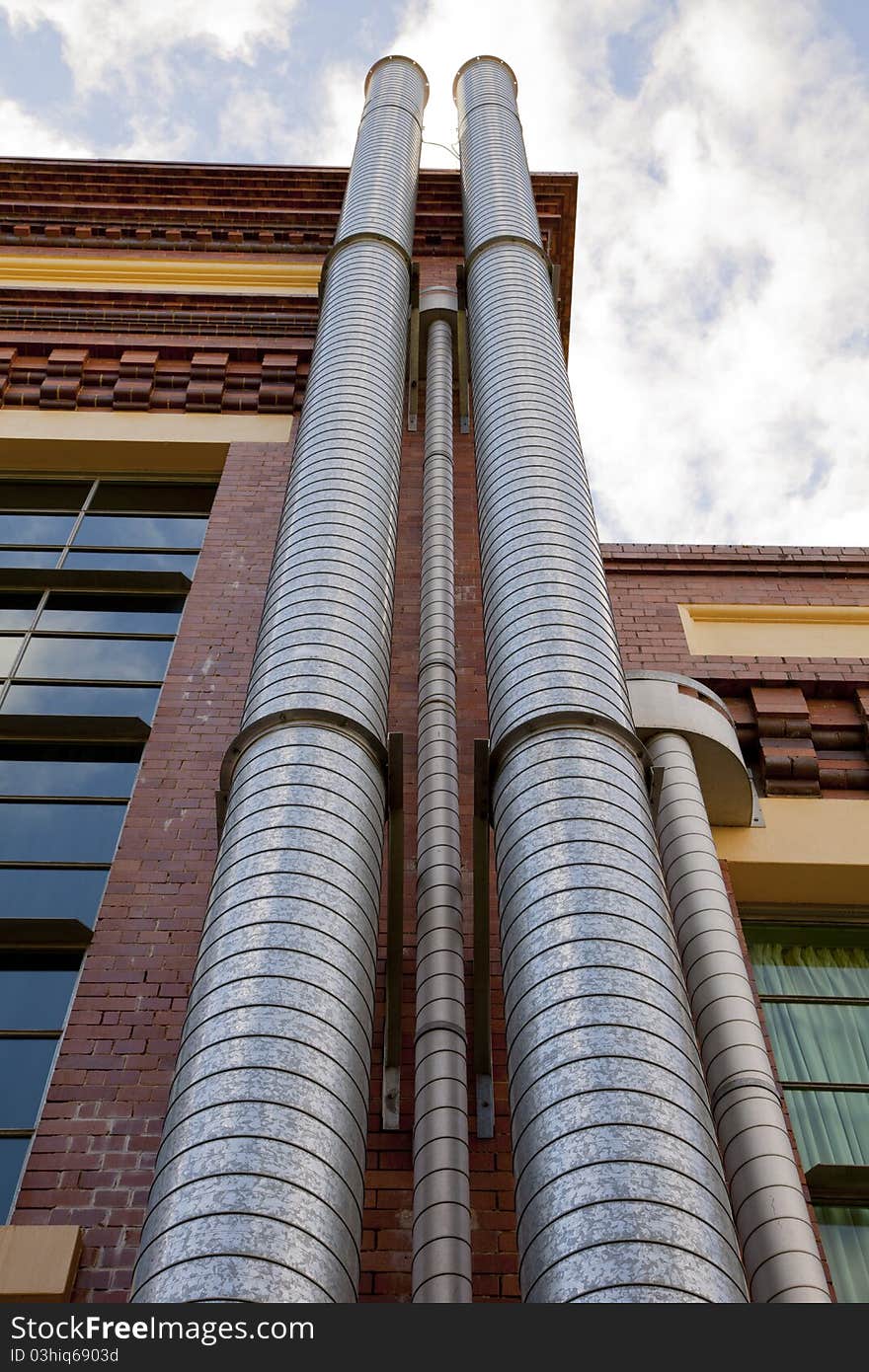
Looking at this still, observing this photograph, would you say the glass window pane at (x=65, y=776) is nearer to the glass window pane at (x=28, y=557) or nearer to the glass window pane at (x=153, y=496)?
the glass window pane at (x=28, y=557)

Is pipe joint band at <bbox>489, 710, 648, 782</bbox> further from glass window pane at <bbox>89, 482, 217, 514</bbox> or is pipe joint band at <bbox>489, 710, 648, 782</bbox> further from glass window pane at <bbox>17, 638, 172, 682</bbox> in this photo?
glass window pane at <bbox>89, 482, 217, 514</bbox>

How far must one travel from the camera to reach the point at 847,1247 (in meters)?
5.02

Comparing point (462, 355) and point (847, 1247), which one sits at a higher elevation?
point (462, 355)

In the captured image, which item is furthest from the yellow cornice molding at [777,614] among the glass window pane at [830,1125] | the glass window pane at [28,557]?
the glass window pane at [28,557]

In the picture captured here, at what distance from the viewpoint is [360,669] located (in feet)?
15.7

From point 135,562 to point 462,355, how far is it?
2.84 meters

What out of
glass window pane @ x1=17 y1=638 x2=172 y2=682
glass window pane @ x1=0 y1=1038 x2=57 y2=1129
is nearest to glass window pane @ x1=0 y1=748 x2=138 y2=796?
glass window pane @ x1=17 y1=638 x2=172 y2=682

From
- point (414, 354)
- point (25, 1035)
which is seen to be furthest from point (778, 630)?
point (25, 1035)

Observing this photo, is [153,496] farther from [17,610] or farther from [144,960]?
[144,960]

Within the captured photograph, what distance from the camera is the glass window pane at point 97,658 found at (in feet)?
23.5

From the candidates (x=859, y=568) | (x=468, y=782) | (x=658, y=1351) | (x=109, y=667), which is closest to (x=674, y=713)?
(x=468, y=782)

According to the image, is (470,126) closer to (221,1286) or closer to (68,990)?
(68,990)

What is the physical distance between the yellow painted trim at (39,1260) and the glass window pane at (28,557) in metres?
4.93

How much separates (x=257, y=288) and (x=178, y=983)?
7.69 m
